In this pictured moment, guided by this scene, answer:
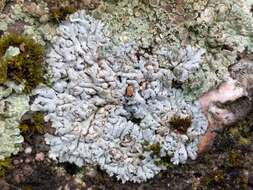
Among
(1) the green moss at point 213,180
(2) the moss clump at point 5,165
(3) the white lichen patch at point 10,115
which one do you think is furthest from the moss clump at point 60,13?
(1) the green moss at point 213,180

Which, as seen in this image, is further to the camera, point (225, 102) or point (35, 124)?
point (225, 102)

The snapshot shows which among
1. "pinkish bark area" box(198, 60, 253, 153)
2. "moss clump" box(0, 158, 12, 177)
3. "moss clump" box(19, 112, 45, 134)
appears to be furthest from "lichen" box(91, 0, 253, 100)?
"moss clump" box(0, 158, 12, 177)

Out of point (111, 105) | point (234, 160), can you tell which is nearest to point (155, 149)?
point (111, 105)

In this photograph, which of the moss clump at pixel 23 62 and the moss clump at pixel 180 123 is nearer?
the moss clump at pixel 23 62

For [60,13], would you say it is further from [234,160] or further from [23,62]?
[234,160]

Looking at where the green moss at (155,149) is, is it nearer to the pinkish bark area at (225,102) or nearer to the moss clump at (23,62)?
the pinkish bark area at (225,102)

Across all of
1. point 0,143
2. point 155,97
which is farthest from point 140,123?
point 0,143

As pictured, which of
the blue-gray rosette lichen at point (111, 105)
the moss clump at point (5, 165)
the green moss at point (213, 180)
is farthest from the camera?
the green moss at point (213, 180)
